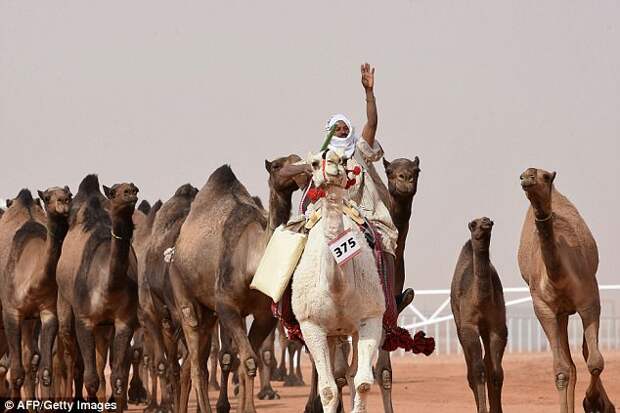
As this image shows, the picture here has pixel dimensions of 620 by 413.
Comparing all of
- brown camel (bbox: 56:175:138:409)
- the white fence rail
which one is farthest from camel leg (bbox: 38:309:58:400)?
the white fence rail

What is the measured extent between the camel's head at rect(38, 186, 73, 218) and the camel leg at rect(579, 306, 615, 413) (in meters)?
4.83

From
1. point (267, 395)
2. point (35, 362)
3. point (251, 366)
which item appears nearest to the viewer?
point (251, 366)

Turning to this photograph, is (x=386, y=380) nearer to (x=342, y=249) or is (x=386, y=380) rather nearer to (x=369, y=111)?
(x=369, y=111)

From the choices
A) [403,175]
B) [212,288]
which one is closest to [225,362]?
[212,288]

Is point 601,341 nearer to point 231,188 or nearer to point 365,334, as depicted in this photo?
point 231,188

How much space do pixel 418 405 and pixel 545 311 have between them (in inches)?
156

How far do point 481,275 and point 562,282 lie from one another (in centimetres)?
71

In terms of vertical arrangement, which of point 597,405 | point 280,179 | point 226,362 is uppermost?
point 280,179

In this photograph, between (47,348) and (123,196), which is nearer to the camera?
(123,196)

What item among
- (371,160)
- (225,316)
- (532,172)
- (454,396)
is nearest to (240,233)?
(225,316)

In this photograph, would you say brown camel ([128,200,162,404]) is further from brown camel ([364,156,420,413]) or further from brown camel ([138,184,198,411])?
brown camel ([364,156,420,413])

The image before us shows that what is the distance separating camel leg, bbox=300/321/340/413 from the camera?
35.1ft

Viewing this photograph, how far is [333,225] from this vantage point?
10602mm

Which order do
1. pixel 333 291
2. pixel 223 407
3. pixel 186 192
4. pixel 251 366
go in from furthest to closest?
pixel 186 192
pixel 223 407
pixel 251 366
pixel 333 291
